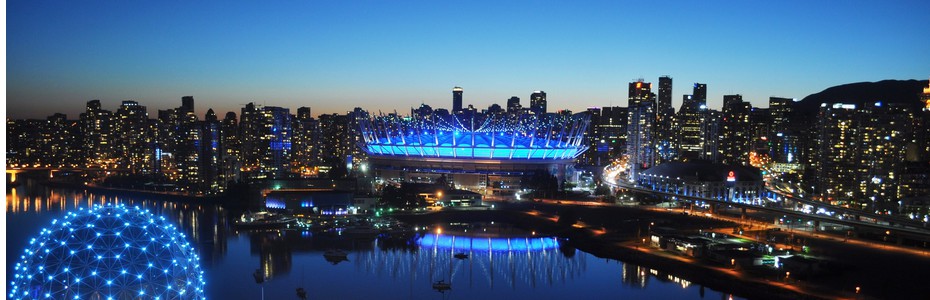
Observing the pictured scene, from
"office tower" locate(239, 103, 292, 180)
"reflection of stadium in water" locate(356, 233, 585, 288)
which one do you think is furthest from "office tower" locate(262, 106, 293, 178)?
"reflection of stadium in water" locate(356, 233, 585, 288)

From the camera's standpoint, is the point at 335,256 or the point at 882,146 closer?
the point at 335,256

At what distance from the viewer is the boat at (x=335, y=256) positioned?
10.6m

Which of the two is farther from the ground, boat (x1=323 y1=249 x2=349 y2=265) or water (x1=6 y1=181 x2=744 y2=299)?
boat (x1=323 y1=249 x2=349 y2=265)

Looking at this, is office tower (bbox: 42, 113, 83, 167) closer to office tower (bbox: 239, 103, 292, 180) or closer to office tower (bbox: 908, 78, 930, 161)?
office tower (bbox: 239, 103, 292, 180)

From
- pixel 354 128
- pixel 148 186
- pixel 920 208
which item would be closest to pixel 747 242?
pixel 920 208

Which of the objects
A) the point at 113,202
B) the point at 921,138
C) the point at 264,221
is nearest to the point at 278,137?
the point at 113,202

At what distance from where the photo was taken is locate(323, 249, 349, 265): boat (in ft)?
34.7

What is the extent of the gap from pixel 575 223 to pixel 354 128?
18.5 meters

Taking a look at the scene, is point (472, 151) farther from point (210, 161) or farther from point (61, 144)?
point (61, 144)

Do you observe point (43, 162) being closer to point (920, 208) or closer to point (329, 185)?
point (329, 185)

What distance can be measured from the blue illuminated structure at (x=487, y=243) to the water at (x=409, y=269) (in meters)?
0.02

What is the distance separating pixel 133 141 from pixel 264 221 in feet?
68.1

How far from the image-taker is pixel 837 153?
72.4 feet

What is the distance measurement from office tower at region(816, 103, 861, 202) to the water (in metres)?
11.2
